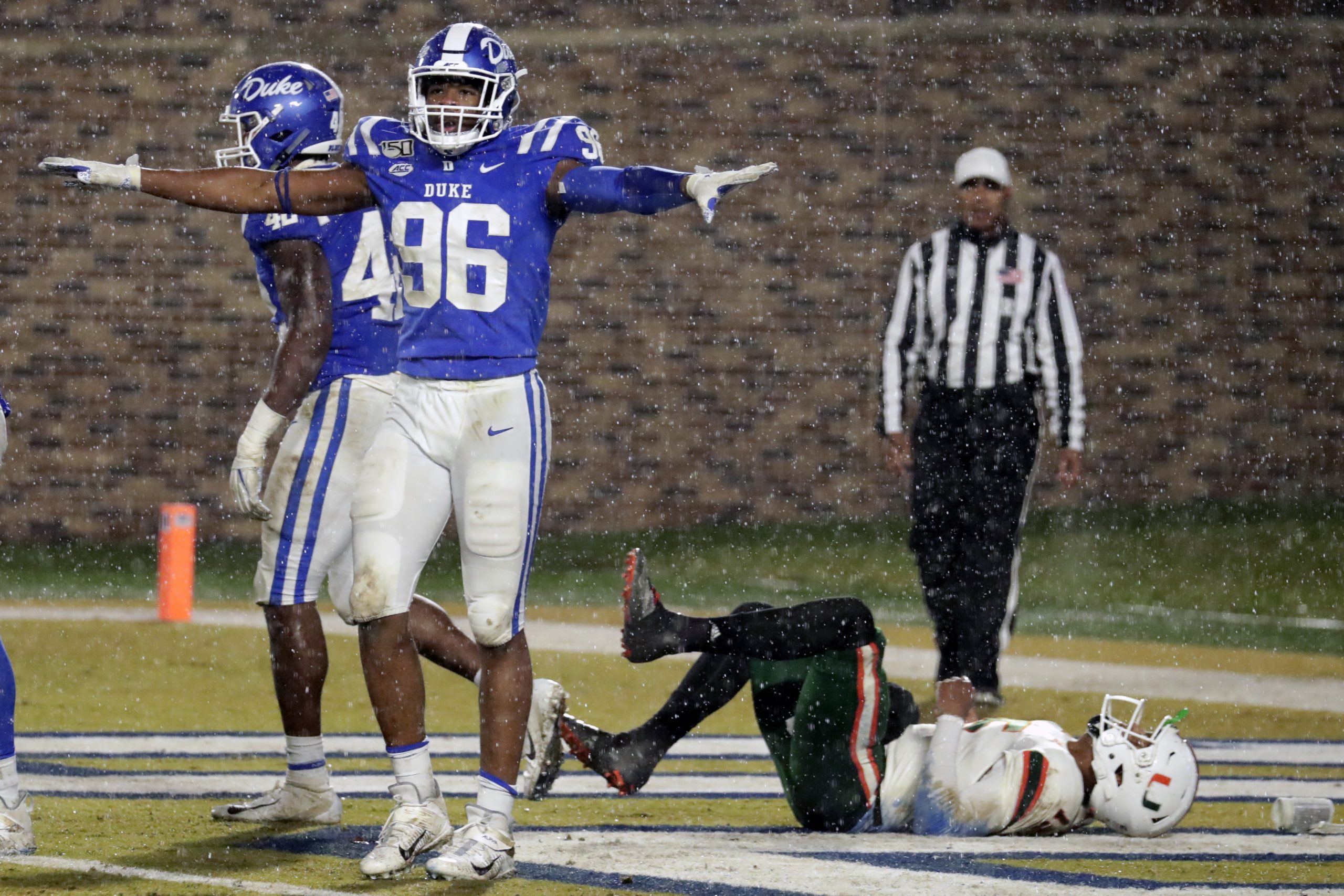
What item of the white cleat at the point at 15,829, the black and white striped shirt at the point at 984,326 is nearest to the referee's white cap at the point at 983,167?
the black and white striped shirt at the point at 984,326

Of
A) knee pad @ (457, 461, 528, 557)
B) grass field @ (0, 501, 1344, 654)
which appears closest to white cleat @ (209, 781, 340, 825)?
knee pad @ (457, 461, 528, 557)

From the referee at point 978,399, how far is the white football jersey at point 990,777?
2.34 meters

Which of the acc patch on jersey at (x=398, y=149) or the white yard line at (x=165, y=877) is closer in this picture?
the white yard line at (x=165, y=877)

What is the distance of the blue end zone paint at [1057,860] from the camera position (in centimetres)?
437

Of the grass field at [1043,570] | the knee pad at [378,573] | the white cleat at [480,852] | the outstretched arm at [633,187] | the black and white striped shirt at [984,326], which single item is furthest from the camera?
the grass field at [1043,570]

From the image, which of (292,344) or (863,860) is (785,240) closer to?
(292,344)

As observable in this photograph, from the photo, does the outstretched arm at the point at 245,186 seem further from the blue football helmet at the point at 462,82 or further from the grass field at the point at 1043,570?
the grass field at the point at 1043,570

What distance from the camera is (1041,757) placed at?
4.89m

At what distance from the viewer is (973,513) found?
293 inches

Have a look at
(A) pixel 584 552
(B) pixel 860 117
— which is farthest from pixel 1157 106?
(A) pixel 584 552

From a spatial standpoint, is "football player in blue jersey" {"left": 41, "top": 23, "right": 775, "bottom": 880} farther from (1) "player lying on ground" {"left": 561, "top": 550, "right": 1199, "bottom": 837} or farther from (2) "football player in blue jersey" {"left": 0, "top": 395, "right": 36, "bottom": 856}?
(2) "football player in blue jersey" {"left": 0, "top": 395, "right": 36, "bottom": 856}

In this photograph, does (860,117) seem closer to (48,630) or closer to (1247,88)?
(1247,88)

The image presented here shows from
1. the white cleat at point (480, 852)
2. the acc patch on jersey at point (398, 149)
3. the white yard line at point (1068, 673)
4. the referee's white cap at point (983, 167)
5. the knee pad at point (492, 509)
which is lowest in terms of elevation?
the white yard line at point (1068, 673)

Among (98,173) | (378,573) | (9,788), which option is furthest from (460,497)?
(9,788)
